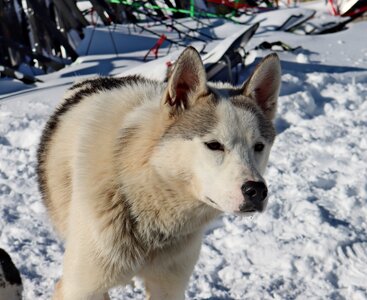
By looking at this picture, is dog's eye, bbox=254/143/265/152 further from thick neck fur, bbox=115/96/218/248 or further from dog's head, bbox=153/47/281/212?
thick neck fur, bbox=115/96/218/248

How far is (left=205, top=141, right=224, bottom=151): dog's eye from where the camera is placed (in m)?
2.45

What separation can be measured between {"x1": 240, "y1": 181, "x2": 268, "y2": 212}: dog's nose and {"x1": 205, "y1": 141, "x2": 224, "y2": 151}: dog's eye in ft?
0.67

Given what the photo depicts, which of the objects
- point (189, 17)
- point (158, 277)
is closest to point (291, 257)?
point (158, 277)

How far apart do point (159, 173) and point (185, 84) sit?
1.28 ft

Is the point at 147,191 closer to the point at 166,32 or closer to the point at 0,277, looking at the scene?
the point at 0,277

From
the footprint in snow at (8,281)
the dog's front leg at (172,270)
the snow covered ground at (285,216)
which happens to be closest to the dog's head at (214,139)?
Answer: the dog's front leg at (172,270)

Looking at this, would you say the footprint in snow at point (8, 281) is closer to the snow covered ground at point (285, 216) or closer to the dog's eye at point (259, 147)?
the snow covered ground at point (285, 216)

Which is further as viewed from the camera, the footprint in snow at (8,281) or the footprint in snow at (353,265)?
the footprint in snow at (353,265)

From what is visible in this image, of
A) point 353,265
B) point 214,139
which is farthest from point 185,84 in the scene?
point 353,265

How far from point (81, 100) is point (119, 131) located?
1.71 feet

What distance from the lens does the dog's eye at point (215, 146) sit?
2453mm

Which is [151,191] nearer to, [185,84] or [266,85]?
[185,84]

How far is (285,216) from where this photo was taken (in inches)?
170

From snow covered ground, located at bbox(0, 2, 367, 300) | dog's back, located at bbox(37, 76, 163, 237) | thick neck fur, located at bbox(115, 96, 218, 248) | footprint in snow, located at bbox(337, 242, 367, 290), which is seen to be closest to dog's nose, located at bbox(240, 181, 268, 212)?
thick neck fur, located at bbox(115, 96, 218, 248)
